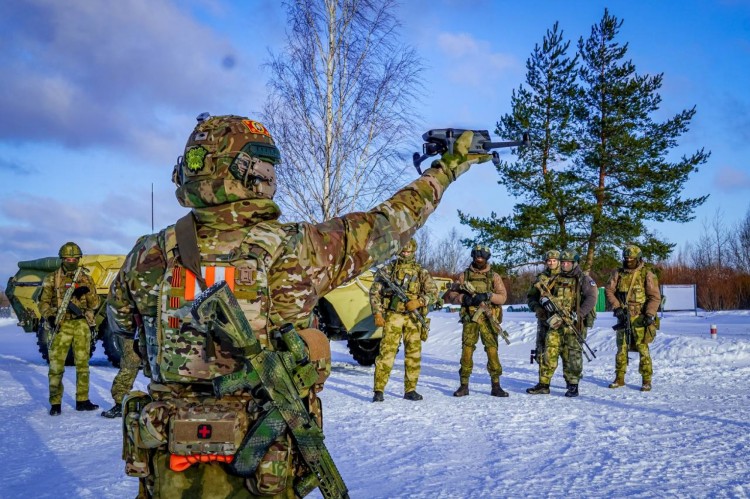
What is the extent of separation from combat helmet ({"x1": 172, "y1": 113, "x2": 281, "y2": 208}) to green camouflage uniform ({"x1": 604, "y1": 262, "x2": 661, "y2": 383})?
8.75m

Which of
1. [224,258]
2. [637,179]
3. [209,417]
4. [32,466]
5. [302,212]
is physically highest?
[637,179]

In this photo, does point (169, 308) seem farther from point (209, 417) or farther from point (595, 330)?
point (595, 330)

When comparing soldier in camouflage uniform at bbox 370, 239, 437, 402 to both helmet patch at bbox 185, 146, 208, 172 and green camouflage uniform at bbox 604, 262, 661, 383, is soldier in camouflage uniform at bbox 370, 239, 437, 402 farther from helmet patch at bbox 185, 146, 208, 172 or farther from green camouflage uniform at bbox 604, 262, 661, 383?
helmet patch at bbox 185, 146, 208, 172

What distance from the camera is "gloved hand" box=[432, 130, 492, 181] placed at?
8.85 ft

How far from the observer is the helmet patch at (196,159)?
2539 millimetres

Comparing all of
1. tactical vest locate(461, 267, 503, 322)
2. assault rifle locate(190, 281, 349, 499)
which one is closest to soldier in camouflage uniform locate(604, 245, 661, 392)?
tactical vest locate(461, 267, 503, 322)

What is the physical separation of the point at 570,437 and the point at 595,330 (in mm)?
10636

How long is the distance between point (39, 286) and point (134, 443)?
39.6ft

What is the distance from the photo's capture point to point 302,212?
60.4 ft

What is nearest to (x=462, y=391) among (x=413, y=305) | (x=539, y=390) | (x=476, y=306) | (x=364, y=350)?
(x=539, y=390)

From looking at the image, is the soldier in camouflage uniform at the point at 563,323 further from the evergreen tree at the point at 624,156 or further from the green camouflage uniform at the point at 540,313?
the evergreen tree at the point at 624,156

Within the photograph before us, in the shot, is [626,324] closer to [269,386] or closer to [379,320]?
[379,320]

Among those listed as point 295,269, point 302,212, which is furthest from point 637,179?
point 295,269

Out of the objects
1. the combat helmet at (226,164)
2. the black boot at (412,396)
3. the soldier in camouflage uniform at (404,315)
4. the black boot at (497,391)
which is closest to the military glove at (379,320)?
the soldier in camouflage uniform at (404,315)
